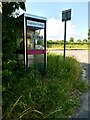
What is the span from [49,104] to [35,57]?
8.96ft

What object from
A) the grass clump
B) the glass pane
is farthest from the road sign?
the grass clump

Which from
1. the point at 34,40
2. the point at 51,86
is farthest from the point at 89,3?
the point at 51,86

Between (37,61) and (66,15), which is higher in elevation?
(66,15)

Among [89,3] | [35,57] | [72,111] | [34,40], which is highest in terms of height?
[89,3]

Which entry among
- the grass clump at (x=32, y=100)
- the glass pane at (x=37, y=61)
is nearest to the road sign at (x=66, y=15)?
the glass pane at (x=37, y=61)

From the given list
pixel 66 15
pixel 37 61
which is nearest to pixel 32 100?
pixel 37 61

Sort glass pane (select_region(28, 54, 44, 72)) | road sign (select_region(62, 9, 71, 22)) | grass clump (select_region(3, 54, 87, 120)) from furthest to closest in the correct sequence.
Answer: road sign (select_region(62, 9, 71, 22)) < glass pane (select_region(28, 54, 44, 72)) < grass clump (select_region(3, 54, 87, 120))

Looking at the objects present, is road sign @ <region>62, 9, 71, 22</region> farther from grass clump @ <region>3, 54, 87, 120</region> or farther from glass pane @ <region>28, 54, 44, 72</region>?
grass clump @ <region>3, 54, 87, 120</region>

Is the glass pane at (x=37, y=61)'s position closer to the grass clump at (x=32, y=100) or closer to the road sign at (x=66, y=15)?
the grass clump at (x=32, y=100)

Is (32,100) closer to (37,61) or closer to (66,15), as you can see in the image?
(37,61)

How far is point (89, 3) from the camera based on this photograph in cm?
745

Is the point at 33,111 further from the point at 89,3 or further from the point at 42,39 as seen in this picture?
the point at 89,3

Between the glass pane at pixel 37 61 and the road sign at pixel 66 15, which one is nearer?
the glass pane at pixel 37 61

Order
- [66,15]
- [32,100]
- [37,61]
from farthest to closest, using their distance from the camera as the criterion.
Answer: [66,15] < [37,61] < [32,100]
